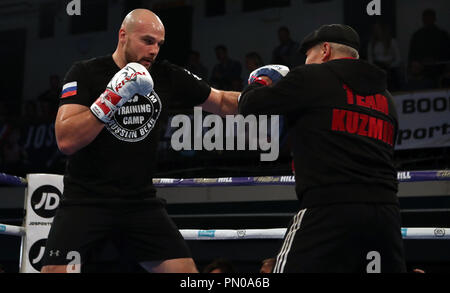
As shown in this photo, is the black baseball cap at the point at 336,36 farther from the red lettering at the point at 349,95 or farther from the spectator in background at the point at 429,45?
the spectator in background at the point at 429,45

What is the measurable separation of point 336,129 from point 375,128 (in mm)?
181

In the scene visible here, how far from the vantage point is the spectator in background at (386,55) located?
9195 mm

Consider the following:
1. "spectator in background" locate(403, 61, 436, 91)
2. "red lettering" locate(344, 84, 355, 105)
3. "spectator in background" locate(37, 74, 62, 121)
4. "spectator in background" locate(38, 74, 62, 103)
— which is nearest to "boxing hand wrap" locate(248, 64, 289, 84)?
"red lettering" locate(344, 84, 355, 105)

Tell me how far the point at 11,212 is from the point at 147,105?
8.04 m

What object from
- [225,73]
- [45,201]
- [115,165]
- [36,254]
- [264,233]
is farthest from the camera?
[225,73]

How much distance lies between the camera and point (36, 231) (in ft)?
13.5

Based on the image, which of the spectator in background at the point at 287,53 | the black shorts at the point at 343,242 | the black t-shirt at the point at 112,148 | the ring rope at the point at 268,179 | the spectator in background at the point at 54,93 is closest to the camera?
the black shorts at the point at 343,242

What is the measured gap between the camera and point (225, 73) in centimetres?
1057

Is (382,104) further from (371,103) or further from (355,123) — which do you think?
(355,123)

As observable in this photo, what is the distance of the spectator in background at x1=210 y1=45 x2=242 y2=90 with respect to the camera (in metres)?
10.4

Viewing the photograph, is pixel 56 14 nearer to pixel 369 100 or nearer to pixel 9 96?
pixel 9 96

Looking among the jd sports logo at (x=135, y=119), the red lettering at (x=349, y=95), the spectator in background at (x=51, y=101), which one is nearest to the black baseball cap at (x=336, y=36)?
the red lettering at (x=349, y=95)

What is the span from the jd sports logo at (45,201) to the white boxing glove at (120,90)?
5.14ft

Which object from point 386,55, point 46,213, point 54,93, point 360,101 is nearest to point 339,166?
point 360,101
